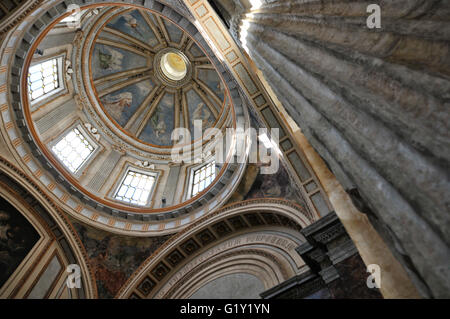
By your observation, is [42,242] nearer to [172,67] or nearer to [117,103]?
[117,103]

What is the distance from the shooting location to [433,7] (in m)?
1.72

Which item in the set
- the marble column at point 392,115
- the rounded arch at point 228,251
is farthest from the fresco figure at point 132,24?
the marble column at point 392,115

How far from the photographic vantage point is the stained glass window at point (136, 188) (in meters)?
14.7

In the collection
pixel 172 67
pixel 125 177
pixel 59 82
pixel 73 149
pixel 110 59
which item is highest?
pixel 172 67

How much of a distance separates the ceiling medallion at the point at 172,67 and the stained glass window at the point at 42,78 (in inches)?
277

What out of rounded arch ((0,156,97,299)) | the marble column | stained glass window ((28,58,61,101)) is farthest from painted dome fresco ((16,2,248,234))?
the marble column

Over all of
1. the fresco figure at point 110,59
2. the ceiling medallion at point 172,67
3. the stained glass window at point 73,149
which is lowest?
the stained glass window at point 73,149

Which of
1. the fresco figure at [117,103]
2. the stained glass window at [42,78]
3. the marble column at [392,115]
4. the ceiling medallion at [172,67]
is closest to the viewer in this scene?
the marble column at [392,115]

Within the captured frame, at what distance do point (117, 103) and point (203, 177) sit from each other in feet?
25.5

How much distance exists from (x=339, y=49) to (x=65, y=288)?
12.2 metres

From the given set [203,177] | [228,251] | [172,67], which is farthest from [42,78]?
[228,251]

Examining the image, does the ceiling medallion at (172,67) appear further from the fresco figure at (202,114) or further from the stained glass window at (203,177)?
the stained glass window at (203,177)

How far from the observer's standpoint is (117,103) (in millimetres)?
18938
